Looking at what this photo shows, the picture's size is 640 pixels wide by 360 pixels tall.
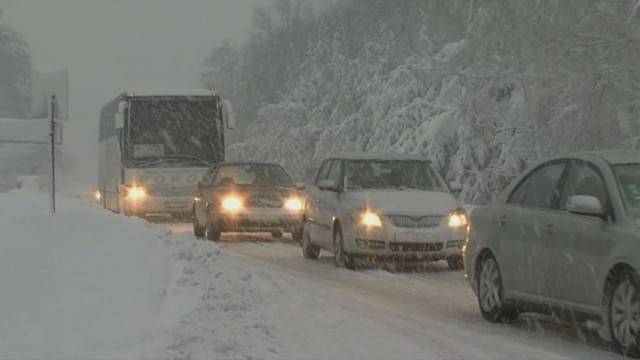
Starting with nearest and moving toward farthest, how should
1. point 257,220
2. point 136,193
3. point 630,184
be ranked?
1. point 630,184
2. point 257,220
3. point 136,193

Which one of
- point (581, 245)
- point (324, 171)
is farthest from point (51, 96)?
point (581, 245)

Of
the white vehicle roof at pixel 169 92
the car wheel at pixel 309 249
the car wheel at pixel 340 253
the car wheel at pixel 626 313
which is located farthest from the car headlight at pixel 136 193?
the car wheel at pixel 626 313

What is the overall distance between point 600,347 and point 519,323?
1557 mm

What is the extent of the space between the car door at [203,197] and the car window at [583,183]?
12.7 metres

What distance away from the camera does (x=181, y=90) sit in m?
27.1

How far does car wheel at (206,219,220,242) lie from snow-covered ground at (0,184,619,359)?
7868 millimetres

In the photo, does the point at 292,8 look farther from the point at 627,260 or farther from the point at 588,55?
the point at 627,260

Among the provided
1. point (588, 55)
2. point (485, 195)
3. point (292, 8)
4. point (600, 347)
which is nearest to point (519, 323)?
point (600, 347)

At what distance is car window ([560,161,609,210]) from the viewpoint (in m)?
8.30

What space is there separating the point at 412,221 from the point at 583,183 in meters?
5.75

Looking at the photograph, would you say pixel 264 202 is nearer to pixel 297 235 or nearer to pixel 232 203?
pixel 232 203

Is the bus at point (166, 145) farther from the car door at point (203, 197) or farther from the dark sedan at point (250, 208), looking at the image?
the dark sedan at point (250, 208)

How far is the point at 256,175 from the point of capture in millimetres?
21703

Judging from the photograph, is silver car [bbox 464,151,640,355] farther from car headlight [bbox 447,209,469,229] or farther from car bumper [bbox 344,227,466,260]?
car headlight [bbox 447,209,469,229]
